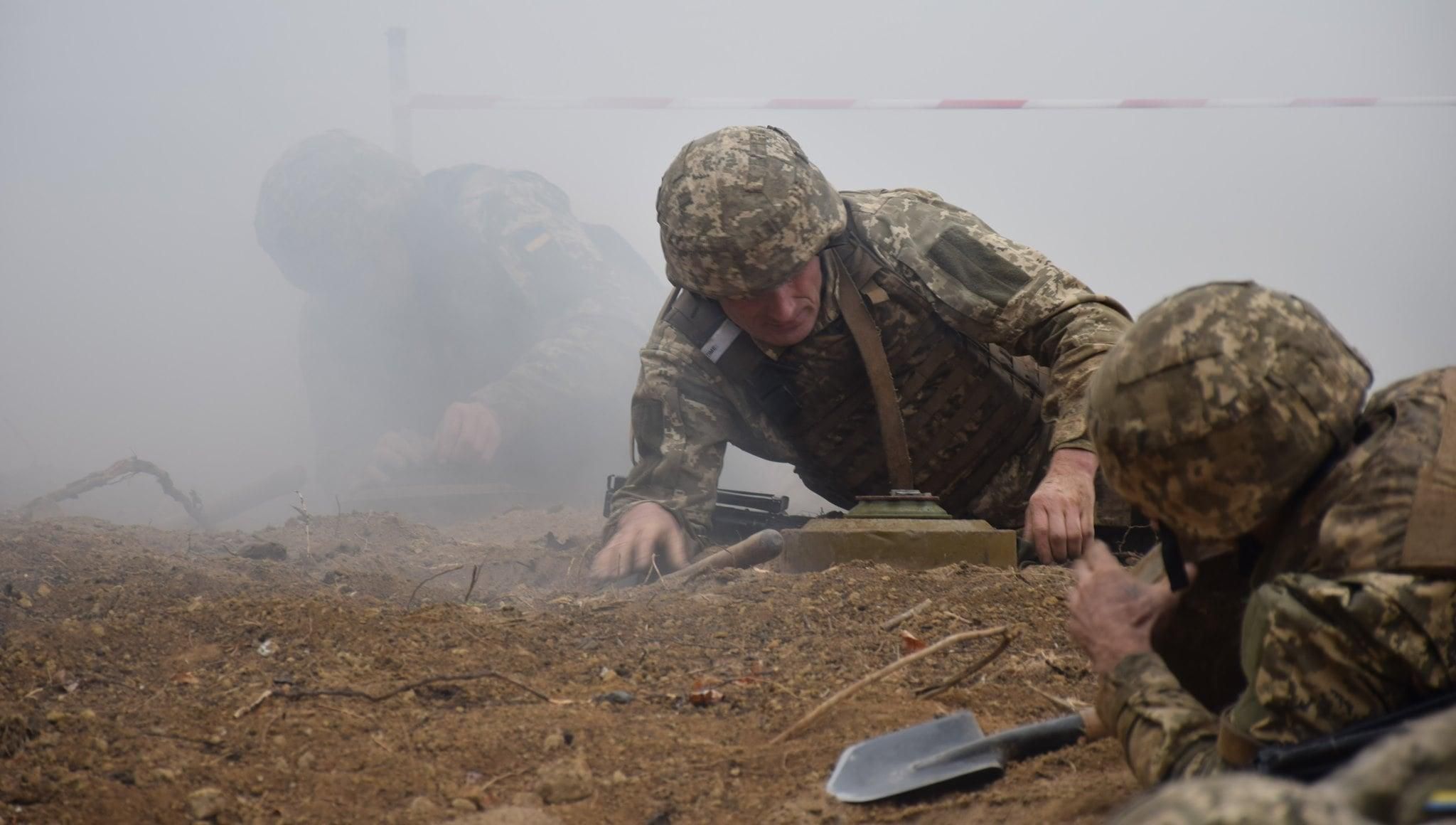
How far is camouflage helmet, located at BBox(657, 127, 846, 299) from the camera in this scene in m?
4.11

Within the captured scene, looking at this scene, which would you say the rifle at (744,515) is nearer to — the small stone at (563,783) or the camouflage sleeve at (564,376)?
the small stone at (563,783)

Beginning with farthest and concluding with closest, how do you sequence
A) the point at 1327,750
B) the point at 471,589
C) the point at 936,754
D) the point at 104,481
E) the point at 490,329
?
the point at 490,329
the point at 104,481
the point at 471,589
the point at 936,754
the point at 1327,750

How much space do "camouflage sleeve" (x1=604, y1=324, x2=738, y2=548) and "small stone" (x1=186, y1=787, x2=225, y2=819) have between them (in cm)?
269

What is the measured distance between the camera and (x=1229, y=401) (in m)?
1.60

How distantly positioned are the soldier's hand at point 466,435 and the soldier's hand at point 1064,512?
5956mm

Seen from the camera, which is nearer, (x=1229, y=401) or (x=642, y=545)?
(x=1229, y=401)

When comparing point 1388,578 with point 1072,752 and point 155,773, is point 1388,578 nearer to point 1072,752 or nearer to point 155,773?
point 1072,752

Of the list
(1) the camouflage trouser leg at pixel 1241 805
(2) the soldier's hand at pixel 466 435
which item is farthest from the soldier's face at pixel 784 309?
(2) the soldier's hand at pixel 466 435

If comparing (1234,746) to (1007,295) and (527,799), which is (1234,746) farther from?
(1007,295)

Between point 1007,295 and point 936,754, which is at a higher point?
point 1007,295

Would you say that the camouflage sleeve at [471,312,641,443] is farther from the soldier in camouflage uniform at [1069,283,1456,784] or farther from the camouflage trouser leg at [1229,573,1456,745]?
the camouflage trouser leg at [1229,573,1456,745]

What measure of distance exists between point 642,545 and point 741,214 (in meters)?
1.26

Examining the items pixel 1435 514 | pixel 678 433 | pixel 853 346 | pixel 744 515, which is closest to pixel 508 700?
pixel 1435 514

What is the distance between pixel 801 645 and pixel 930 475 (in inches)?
74.7
